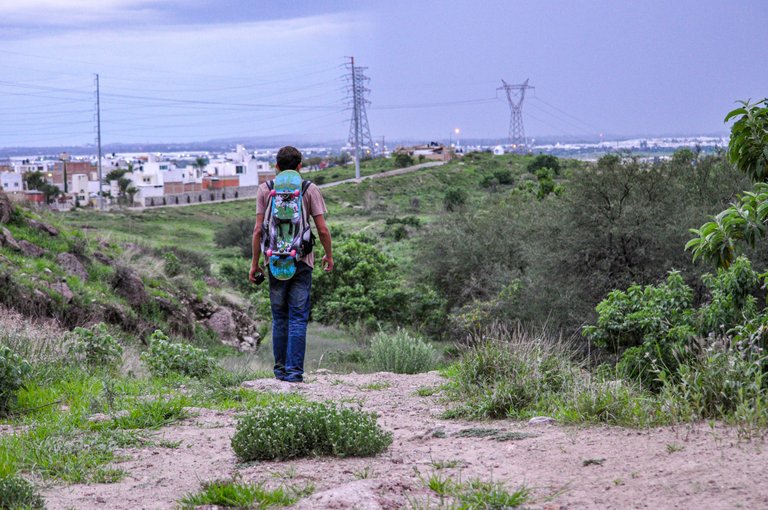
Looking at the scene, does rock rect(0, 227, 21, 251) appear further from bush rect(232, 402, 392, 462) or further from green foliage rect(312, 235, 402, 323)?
green foliage rect(312, 235, 402, 323)

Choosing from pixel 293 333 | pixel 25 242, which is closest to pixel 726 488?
pixel 293 333

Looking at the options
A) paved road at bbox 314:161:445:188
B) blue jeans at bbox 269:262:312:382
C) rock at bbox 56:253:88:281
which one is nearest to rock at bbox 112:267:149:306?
rock at bbox 56:253:88:281

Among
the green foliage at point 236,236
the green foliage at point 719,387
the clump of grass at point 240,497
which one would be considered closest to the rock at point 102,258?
the clump of grass at point 240,497

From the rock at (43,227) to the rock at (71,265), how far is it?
3.36 ft

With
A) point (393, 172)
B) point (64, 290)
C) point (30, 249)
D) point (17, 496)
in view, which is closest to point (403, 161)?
point (393, 172)

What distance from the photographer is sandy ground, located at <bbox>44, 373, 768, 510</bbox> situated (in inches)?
150

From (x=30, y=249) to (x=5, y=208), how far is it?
4.92 ft

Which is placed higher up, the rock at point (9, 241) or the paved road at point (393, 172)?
the paved road at point (393, 172)

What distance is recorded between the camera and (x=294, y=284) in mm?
7746

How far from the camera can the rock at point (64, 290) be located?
42.6 feet

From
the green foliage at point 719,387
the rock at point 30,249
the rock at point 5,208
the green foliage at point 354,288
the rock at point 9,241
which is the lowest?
the green foliage at point 354,288

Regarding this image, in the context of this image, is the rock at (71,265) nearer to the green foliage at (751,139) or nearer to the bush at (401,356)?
the bush at (401,356)

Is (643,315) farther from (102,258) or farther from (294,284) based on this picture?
(102,258)

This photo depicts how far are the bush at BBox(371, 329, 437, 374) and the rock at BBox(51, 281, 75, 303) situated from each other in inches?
216
